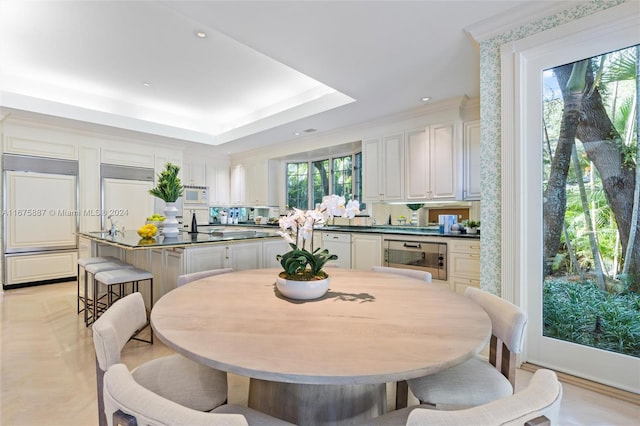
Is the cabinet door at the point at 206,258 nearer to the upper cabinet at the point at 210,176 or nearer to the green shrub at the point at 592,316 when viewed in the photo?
the green shrub at the point at 592,316

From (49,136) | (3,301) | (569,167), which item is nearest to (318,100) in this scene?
A: (569,167)

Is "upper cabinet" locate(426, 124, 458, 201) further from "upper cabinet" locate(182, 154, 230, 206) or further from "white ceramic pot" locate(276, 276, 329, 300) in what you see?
"upper cabinet" locate(182, 154, 230, 206)

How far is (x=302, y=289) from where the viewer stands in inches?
51.7

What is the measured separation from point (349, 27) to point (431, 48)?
753mm

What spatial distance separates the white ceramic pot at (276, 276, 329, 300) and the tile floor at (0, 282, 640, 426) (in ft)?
3.07

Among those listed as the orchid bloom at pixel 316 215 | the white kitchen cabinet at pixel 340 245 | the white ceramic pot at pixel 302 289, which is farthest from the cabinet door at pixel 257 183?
the white ceramic pot at pixel 302 289

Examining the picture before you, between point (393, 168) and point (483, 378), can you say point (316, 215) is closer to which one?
point (483, 378)

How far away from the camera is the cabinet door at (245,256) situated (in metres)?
3.06

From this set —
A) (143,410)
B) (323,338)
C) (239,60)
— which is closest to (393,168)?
(239,60)

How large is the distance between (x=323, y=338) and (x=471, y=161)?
344 cm

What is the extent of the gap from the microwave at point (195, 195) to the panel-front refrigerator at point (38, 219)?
1792 millimetres

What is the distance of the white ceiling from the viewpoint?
221 centimetres

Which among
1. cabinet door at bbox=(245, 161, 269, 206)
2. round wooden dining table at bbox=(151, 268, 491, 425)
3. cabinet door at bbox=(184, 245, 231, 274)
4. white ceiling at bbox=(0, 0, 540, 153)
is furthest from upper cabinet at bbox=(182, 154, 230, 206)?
round wooden dining table at bbox=(151, 268, 491, 425)

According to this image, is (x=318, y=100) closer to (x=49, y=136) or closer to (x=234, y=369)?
(x=234, y=369)
